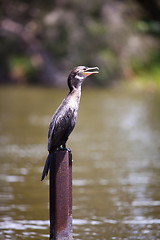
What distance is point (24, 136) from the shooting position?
10086 mm

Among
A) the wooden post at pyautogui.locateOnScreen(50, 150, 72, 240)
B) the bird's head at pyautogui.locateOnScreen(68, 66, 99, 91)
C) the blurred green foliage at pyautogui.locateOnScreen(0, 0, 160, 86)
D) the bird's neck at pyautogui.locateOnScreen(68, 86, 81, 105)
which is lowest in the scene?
the wooden post at pyautogui.locateOnScreen(50, 150, 72, 240)

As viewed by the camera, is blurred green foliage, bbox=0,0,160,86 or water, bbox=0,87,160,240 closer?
water, bbox=0,87,160,240

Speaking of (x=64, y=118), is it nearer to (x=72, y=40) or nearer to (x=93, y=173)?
(x=93, y=173)

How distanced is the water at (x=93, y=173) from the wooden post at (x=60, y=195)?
108 cm

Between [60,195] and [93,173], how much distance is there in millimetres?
3636

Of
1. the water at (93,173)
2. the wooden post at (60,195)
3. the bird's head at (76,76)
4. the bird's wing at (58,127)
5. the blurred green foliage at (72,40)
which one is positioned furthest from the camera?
the blurred green foliage at (72,40)

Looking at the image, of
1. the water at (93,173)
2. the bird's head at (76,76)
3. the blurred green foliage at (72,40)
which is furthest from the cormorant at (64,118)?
the blurred green foliage at (72,40)

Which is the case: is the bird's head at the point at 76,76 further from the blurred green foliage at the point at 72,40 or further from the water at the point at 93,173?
the blurred green foliage at the point at 72,40

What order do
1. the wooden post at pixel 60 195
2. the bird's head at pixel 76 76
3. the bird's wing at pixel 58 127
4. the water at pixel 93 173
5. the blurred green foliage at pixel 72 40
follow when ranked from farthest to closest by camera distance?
the blurred green foliage at pixel 72 40 < the water at pixel 93 173 < the bird's head at pixel 76 76 < the bird's wing at pixel 58 127 < the wooden post at pixel 60 195

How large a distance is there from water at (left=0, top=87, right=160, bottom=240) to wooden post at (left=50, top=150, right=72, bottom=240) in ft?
3.54

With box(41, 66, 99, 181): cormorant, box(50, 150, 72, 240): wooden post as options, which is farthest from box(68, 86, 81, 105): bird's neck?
box(50, 150, 72, 240): wooden post

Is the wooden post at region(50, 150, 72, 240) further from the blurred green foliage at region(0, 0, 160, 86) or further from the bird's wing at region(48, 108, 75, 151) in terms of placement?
the blurred green foliage at region(0, 0, 160, 86)

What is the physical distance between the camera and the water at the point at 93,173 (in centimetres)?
505

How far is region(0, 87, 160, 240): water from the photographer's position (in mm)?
5047
